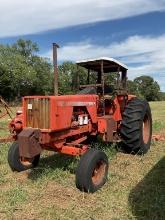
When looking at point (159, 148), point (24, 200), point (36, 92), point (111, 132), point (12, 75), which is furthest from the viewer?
point (36, 92)

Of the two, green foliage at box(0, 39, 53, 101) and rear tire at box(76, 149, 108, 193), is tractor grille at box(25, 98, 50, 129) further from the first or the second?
green foliage at box(0, 39, 53, 101)

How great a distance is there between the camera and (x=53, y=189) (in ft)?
22.4

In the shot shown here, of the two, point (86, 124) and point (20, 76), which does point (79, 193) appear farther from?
point (20, 76)

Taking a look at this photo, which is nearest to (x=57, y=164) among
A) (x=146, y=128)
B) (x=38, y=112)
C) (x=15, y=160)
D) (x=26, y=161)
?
(x=26, y=161)

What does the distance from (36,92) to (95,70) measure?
55.3 m

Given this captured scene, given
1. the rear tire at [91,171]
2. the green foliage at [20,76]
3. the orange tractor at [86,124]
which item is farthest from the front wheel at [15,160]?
the green foliage at [20,76]

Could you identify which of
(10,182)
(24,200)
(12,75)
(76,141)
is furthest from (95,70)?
(12,75)

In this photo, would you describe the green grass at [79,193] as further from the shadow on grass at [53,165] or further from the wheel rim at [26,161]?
the wheel rim at [26,161]

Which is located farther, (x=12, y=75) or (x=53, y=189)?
(x=12, y=75)

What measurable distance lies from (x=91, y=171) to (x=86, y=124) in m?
1.58

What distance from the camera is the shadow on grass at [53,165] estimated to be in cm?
775

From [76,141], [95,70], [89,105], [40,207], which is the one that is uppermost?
[95,70]

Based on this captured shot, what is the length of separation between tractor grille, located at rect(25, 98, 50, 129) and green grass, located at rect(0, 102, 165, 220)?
3.34 feet

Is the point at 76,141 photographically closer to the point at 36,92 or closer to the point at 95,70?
the point at 95,70
